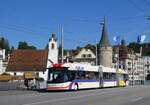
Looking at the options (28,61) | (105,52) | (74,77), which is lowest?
(74,77)


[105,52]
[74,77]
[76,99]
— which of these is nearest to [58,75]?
[74,77]

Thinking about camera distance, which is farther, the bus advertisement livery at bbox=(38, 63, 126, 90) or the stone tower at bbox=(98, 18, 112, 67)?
the stone tower at bbox=(98, 18, 112, 67)

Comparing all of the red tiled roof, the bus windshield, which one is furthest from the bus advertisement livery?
the red tiled roof

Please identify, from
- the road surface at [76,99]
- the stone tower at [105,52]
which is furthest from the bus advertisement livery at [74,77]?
the stone tower at [105,52]

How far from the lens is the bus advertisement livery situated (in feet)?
157

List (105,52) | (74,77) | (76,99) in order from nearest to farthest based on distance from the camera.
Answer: (76,99), (74,77), (105,52)

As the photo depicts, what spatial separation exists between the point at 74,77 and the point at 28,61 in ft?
261

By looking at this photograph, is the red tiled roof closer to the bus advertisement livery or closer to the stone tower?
the stone tower

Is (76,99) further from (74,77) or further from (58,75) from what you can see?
(74,77)

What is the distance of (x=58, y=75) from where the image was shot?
4819 cm

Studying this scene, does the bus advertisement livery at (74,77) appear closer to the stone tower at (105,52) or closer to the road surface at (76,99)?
the road surface at (76,99)

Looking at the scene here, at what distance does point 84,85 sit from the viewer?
5200cm

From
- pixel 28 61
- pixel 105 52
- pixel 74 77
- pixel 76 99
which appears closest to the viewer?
pixel 76 99

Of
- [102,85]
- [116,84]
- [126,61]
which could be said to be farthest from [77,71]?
[126,61]
